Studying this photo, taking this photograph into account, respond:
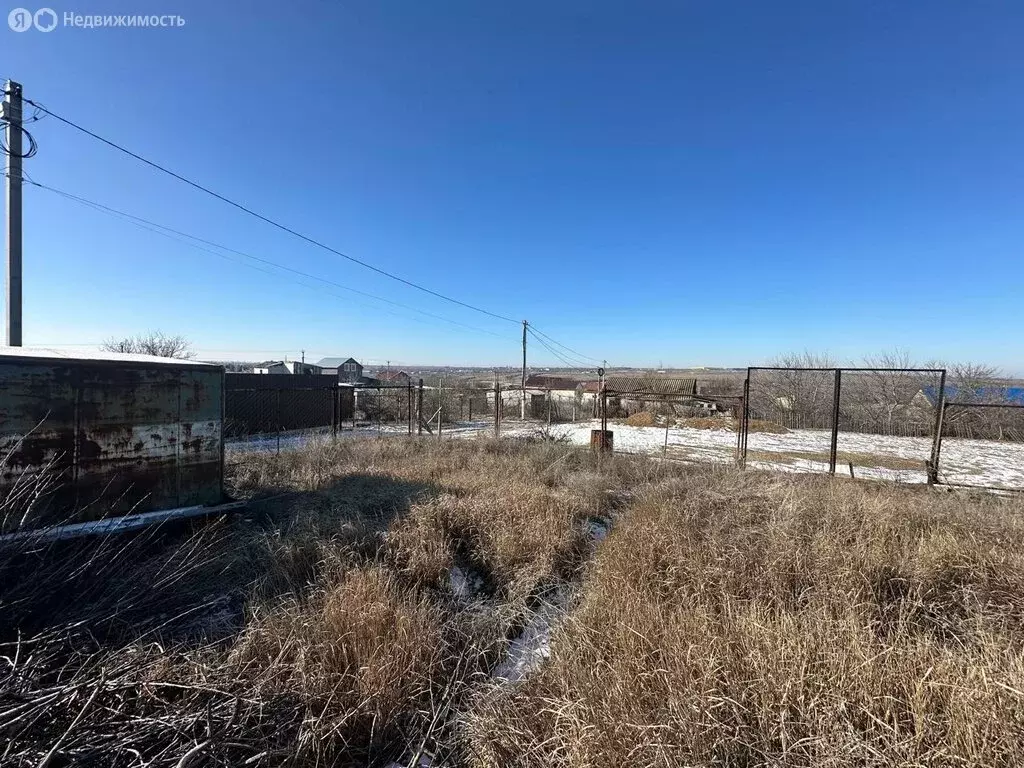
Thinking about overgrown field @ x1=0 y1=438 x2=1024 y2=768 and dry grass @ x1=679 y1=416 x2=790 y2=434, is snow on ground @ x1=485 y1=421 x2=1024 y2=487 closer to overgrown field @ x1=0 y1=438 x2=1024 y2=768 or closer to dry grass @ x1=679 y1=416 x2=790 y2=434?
dry grass @ x1=679 y1=416 x2=790 y2=434

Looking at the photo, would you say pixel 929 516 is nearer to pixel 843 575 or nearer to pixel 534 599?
pixel 843 575

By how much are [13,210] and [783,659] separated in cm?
1227

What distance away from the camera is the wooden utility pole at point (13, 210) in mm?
7750

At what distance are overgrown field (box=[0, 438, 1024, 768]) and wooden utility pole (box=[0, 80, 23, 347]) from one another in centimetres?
589

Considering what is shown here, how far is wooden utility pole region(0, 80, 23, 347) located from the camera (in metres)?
7.75

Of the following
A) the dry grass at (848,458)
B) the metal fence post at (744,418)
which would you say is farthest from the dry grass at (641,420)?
the metal fence post at (744,418)

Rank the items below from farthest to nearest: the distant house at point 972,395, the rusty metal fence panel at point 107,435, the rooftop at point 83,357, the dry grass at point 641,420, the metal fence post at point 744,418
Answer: the dry grass at point 641,420 → the distant house at point 972,395 → the metal fence post at point 744,418 → the rooftop at point 83,357 → the rusty metal fence panel at point 107,435

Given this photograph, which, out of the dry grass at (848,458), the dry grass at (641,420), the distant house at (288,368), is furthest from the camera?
the distant house at (288,368)

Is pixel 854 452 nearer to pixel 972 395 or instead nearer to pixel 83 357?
pixel 972 395

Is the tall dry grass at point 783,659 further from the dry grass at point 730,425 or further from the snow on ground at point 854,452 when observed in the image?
the dry grass at point 730,425

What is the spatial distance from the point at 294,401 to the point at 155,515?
14359mm

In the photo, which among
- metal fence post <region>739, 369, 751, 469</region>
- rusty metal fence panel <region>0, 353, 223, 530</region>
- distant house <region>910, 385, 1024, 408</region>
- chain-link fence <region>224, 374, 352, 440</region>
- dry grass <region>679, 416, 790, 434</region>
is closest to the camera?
rusty metal fence panel <region>0, 353, 223, 530</region>

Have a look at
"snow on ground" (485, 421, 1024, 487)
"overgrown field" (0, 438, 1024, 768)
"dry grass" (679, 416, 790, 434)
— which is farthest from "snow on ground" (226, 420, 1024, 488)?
"overgrown field" (0, 438, 1024, 768)

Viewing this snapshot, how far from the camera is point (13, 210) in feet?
25.8
